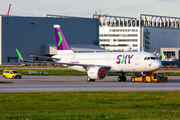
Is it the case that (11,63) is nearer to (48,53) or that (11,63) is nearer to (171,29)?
(48,53)

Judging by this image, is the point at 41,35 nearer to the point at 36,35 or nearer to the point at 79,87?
the point at 36,35

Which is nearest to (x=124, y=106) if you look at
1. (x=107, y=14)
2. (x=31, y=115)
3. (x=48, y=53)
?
(x=31, y=115)

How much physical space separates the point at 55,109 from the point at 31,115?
261 centimetres

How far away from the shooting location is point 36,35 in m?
119

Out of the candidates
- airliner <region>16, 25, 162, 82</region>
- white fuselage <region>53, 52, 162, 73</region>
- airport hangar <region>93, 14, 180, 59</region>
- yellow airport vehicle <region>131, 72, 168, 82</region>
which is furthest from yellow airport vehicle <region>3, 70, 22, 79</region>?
airport hangar <region>93, 14, 180, 59</region>

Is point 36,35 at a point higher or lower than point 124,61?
higher

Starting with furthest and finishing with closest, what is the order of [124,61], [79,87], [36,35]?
[36,35]
[124,61]
[79,87]

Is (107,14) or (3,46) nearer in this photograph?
(3,46)

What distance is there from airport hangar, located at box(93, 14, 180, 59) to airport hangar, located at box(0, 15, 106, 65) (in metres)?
46.6

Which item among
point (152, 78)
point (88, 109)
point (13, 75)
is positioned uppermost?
point (13, 75)

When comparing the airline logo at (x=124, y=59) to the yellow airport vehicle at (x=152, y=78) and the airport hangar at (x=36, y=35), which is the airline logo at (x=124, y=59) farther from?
the airport hangar at (x=36, y=35)

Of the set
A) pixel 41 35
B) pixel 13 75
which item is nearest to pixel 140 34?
pixel 41 35

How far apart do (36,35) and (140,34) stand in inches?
2833

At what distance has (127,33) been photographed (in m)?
191
